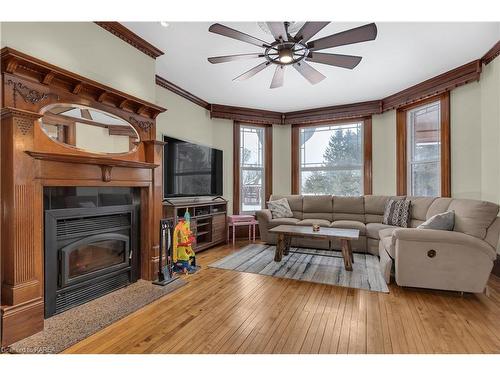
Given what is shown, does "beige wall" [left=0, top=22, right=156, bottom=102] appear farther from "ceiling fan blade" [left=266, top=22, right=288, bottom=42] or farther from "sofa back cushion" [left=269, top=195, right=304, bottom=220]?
"sofa back cushion" [left=269, top=195, right=304, bottom=220]

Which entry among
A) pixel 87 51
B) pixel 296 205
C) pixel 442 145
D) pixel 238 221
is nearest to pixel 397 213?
pixel 442 145

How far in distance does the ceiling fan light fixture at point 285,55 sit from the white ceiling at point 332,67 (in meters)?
0.45

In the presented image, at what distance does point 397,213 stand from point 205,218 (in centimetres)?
317

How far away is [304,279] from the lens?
9.80 ft

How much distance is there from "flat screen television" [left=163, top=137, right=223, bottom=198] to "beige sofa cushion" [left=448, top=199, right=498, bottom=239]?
3597 mm

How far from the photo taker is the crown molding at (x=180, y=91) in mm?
3867

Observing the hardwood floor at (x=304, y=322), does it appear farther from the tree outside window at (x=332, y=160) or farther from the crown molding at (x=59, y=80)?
the tree outside window at (x=332, y=160)

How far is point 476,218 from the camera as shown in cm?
256

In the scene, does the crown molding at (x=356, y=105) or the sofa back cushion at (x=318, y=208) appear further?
the sofa back cushion at (x=318, y=208)

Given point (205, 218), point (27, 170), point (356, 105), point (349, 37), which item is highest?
point (356, 105)

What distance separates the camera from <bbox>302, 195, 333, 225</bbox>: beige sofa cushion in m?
4.86

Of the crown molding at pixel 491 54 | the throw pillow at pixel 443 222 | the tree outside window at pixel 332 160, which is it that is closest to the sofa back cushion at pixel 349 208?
the tree outside window at pixel 332 160

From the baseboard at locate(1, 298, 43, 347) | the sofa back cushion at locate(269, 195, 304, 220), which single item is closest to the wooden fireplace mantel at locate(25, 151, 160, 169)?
the baseboard at locate(1, 298, 43, 347)

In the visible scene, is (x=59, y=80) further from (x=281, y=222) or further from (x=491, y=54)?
(x=491, y=54)
